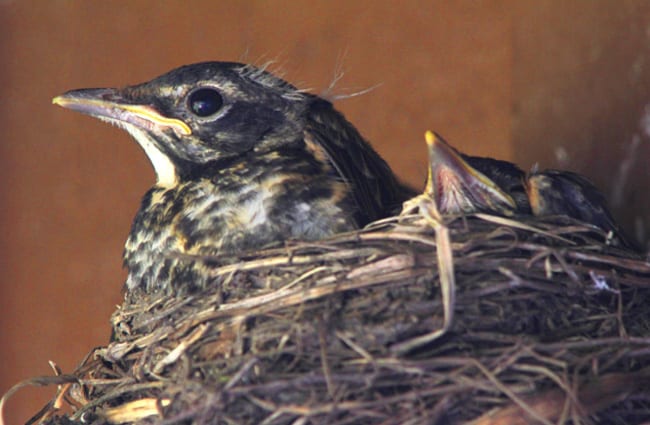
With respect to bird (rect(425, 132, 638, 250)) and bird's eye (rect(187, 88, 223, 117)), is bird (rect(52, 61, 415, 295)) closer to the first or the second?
bird's eye (rect(187, 88, 223, 117))

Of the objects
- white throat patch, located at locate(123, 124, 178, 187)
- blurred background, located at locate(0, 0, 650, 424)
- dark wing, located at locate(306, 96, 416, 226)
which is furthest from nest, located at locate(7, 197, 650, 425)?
blurred background, located at locate(0, 0, 650, 424)

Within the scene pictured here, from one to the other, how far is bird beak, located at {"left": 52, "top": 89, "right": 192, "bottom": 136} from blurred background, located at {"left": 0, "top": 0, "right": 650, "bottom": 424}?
40 centimetres

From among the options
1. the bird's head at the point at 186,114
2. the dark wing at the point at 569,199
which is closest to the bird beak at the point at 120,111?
the bird's head at the point at 186,114

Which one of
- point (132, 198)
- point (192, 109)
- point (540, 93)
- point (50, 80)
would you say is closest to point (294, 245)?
point (192, 109)

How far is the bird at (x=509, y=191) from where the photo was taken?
154cm

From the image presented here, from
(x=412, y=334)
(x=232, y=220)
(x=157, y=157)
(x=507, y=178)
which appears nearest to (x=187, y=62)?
(x=157, y=157)

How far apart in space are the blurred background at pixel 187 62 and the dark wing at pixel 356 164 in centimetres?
20

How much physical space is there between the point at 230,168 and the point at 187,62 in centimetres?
75

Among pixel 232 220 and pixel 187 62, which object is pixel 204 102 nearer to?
pixel 232 220

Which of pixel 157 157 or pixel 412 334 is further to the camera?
pixel 157 157

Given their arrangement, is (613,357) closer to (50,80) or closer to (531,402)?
(531,402)

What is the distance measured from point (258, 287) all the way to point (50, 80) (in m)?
1.20

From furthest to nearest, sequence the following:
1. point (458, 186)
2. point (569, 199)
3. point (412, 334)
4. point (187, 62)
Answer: point (187, 62), point (569, 199), point (458, 186), point (412, 334)

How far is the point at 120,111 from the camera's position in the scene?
174 cm
